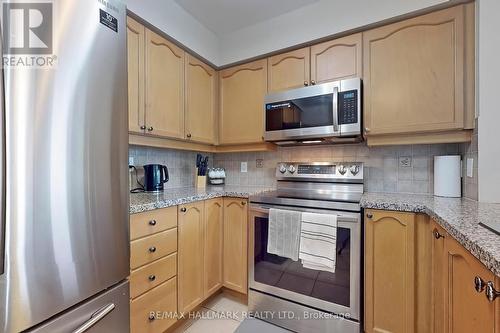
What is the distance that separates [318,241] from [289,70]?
1393 mm

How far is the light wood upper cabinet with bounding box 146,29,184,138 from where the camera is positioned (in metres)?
1.70

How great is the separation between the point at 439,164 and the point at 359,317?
1.14 m

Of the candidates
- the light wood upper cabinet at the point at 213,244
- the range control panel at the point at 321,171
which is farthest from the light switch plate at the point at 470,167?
the light wood upper cabinet at the point at 213,244

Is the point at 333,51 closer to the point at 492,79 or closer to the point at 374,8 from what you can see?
the point at 374,8

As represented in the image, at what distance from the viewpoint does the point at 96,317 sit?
81cm

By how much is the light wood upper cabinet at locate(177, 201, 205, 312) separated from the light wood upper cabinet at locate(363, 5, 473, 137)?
4.57 feet

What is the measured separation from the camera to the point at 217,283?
1920mm

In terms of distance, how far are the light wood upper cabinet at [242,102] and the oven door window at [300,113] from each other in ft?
0.46

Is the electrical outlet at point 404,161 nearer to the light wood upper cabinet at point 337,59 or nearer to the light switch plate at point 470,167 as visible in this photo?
the light switch plate at point 470,167

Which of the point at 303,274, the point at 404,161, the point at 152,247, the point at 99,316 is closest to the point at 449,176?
the point at 404,161

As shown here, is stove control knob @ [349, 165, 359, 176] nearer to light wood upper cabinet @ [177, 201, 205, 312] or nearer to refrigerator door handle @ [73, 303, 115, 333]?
light wood upper cabinet @ [177, 201, 205, 312]

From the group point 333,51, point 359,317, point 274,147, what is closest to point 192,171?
point 274,147
